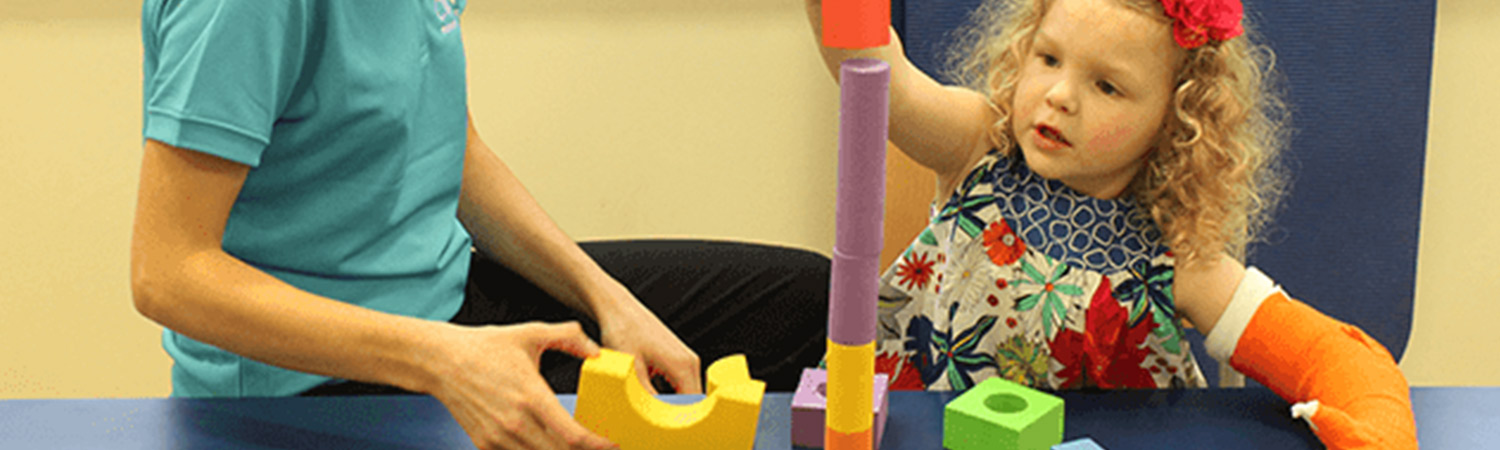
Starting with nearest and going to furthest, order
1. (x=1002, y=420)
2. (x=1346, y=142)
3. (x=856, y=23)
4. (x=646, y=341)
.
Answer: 1. (x=856, y=23)
2. (x=1002, y=420)
3. (x=646, y=341)
4. (x=1346, y=142)

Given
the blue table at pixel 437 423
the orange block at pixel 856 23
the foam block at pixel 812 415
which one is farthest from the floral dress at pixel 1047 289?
the orange block at pixel 856 23

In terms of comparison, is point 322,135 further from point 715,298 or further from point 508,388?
point 715,298

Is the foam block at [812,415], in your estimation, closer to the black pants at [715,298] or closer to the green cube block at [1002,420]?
the green cube block at [1002,420]

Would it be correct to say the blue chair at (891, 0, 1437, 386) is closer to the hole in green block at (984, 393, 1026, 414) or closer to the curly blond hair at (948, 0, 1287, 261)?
the curly blond hair at (948, 0, 1287, 261)

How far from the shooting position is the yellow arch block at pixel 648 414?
60 cm

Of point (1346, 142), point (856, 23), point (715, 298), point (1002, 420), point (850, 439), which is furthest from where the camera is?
point (1346, 142)

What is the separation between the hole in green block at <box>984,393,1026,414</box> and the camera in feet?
2.08

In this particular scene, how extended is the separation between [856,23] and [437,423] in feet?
1.17

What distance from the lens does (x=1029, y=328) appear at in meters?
0.81

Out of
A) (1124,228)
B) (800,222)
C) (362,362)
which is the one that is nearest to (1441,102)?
(800,222)

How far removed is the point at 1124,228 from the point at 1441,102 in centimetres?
91

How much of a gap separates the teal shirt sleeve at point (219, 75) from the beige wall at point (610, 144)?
838 mm

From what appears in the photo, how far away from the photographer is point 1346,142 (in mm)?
1179

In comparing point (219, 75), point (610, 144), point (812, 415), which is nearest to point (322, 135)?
point (219, 75)
